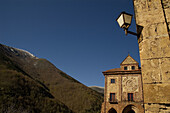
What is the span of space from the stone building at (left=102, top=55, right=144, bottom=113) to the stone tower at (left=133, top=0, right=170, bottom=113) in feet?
69.1

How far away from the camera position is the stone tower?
362cm

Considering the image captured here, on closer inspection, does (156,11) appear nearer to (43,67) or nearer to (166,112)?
(166,112)

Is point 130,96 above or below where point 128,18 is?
below

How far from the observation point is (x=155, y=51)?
4020 millimetres

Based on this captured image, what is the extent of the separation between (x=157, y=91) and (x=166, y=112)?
0.52m

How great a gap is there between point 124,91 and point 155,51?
21731mm

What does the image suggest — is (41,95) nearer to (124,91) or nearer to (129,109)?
(124,91)

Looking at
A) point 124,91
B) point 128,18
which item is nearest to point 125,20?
point 128,18

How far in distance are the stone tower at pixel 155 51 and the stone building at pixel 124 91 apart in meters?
21.1

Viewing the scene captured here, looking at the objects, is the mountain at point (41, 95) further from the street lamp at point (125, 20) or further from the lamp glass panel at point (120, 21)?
the street lamp at point (125, 20)

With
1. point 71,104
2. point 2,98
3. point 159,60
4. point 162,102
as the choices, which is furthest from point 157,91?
point 71,104

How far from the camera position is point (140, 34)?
4.46 metres

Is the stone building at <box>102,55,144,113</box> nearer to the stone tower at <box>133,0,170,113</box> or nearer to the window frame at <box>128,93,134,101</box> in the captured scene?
the window frame at <box>128,93,134,101</box>

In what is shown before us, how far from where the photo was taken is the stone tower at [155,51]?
11.9 ft
